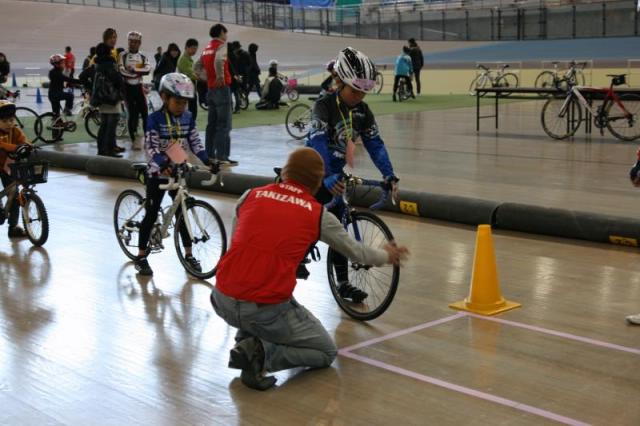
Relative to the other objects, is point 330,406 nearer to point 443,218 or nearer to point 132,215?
point 132,215

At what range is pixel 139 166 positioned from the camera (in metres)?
7.28

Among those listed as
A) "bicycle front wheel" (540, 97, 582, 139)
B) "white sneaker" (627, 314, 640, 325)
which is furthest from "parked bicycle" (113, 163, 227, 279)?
"bicycle front wheel" (540, 97, 582, 139)

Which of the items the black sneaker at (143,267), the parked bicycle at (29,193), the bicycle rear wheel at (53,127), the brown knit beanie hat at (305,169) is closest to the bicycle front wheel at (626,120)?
the black sneaker at (143,267)

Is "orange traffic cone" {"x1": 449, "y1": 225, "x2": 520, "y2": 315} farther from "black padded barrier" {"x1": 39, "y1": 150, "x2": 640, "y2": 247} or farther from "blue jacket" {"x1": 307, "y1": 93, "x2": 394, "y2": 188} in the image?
"black padded barrier" {"x1": 39, "y1": 150, "x2": 640, "y2": 247}

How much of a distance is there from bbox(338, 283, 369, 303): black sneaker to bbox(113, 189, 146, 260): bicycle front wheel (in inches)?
86.5

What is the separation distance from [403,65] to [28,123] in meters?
11.2

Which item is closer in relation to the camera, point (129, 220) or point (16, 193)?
point (129, 220)

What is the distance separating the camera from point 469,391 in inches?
180

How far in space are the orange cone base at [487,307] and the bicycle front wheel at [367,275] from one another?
1.80ft

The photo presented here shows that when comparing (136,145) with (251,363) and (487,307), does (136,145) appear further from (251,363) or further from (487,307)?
(251,363)

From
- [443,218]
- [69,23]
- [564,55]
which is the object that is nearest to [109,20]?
[69,23]

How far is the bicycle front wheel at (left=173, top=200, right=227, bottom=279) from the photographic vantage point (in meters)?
7.04

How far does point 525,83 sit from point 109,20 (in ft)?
92.5

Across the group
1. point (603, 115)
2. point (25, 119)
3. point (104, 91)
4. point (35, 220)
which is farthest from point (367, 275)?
point (25, 119)
